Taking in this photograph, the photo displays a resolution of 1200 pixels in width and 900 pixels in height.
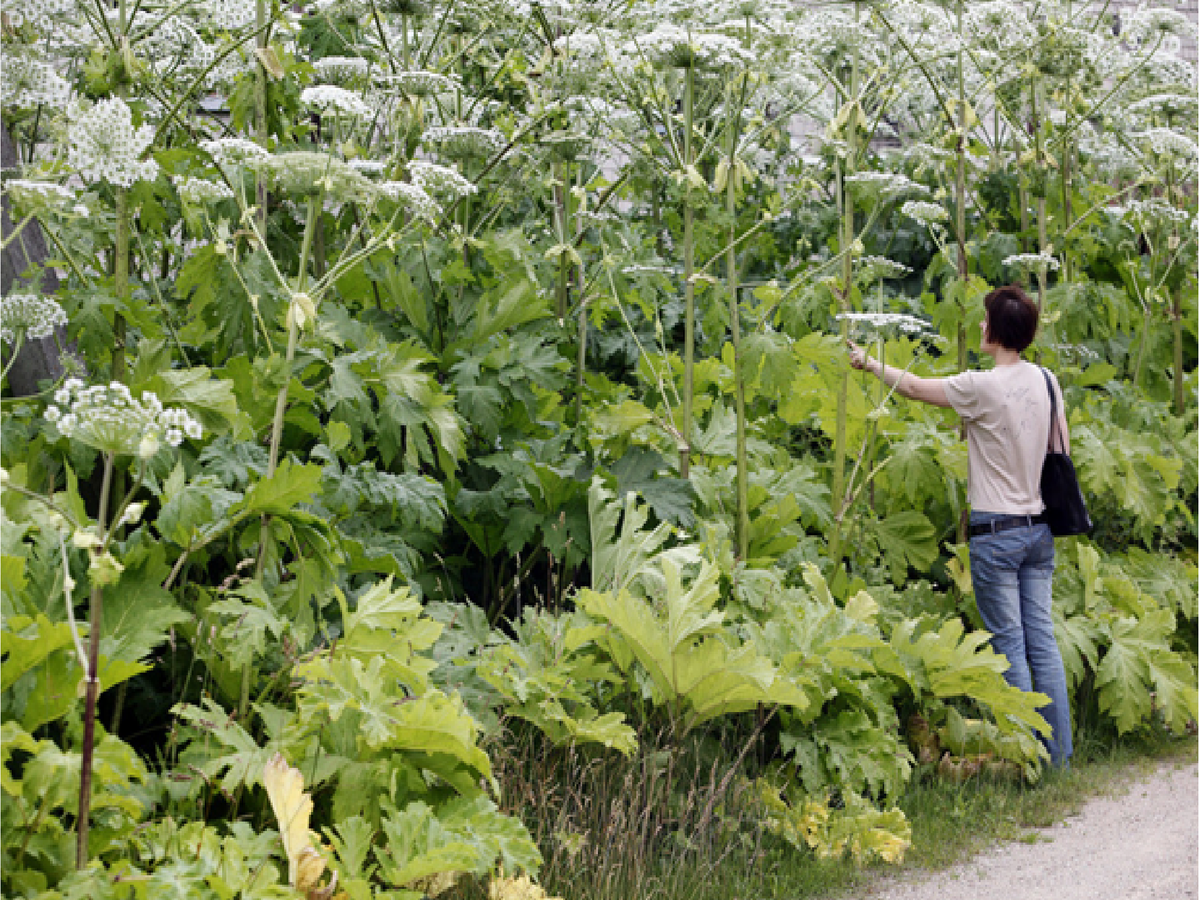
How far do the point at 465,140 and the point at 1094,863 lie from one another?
11.4 feet

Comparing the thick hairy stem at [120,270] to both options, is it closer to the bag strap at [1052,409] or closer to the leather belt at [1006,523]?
the leather belt at [1006,523]

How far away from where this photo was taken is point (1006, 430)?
5.20 meters

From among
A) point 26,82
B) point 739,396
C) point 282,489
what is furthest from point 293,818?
point 739,396

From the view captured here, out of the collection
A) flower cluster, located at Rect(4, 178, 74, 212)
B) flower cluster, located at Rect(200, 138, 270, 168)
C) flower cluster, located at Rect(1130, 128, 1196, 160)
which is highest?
flower cluster, located at Rect(1130, 128, 1196, 160)

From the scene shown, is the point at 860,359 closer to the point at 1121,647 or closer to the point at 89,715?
the point at 1121,647

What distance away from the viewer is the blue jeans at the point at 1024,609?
17.2 ft

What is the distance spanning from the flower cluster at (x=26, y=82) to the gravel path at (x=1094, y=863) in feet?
11.3

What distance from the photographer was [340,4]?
5098mm

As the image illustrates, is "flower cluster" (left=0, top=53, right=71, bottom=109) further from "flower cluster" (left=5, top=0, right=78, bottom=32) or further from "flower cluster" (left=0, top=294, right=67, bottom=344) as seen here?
"flower cluster" (left=0, top=294, right=67, bottom=344)

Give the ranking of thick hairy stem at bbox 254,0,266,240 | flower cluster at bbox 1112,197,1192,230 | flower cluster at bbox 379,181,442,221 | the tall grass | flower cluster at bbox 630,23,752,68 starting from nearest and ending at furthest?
flower cluster at bbox 379,181,442,221 < the tall grass < thick hairy stem at bbox 254,0,266,240 < flower cluster at bbox 630,23,752,68 < flower cluster at bbox 1112,197,1192,230

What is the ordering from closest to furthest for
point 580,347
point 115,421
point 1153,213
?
point 115,421 < point 580,347 < point 1153,213

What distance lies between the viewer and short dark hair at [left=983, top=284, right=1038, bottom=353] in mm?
5215

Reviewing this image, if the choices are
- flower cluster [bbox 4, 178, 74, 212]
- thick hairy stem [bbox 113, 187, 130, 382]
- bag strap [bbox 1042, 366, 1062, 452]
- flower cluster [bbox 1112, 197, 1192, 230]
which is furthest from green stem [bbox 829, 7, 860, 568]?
flower cluster [bbox 4, 178, 74, 212]

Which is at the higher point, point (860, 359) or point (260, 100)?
point (260, 100)
